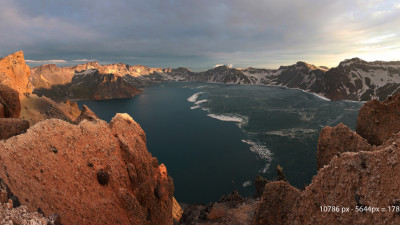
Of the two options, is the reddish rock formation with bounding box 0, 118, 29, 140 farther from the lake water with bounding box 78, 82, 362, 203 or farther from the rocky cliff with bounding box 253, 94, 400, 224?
the lake water with bounding box 78, 82, 362, 203

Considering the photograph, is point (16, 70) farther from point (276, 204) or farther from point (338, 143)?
point (338, 143)

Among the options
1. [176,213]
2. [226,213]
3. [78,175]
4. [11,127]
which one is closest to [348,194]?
[226,213]

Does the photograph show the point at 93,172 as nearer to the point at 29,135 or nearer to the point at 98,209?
the point at 98,209

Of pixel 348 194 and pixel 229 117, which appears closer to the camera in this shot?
pixel 348 194

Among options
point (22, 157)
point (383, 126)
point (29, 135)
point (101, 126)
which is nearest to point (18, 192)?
point (22, 157)

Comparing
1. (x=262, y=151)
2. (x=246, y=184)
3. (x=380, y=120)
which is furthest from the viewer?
(x=262, y=151)

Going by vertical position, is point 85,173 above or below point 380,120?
below

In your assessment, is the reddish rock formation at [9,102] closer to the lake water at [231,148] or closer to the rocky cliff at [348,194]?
the lake water at [231,148]
